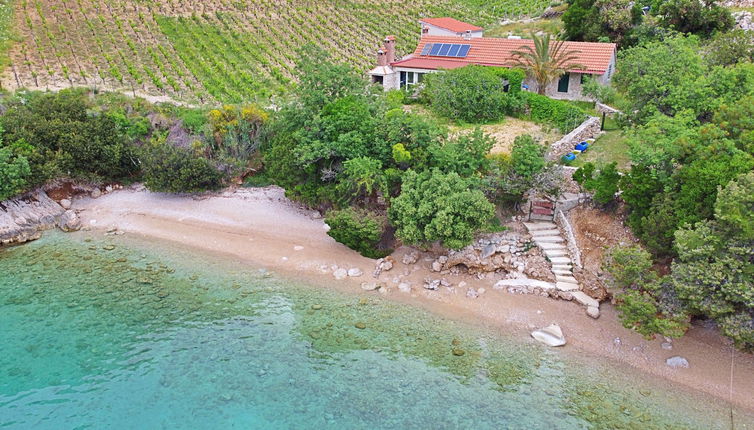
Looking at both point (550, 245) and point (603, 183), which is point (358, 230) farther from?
point (603, 183)

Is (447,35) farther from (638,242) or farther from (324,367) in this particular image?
(324,367)

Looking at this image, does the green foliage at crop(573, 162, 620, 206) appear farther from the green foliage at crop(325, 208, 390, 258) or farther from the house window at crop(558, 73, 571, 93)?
the house window at crop(558, 73, 571, 93)

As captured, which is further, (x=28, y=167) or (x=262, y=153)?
(x=262, y=153)

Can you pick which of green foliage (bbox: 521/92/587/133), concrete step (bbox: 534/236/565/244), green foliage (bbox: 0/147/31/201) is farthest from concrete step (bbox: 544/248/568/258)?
green foliage (bbox: 0/147/31/201)

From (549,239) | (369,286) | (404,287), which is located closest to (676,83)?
(549,239)

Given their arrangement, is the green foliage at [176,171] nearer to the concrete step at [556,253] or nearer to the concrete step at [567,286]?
the concrete step at [556,253]

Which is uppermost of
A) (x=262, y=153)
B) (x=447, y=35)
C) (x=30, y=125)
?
(x=447, y=35)

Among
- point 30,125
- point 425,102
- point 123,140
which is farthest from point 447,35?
point 30,125
